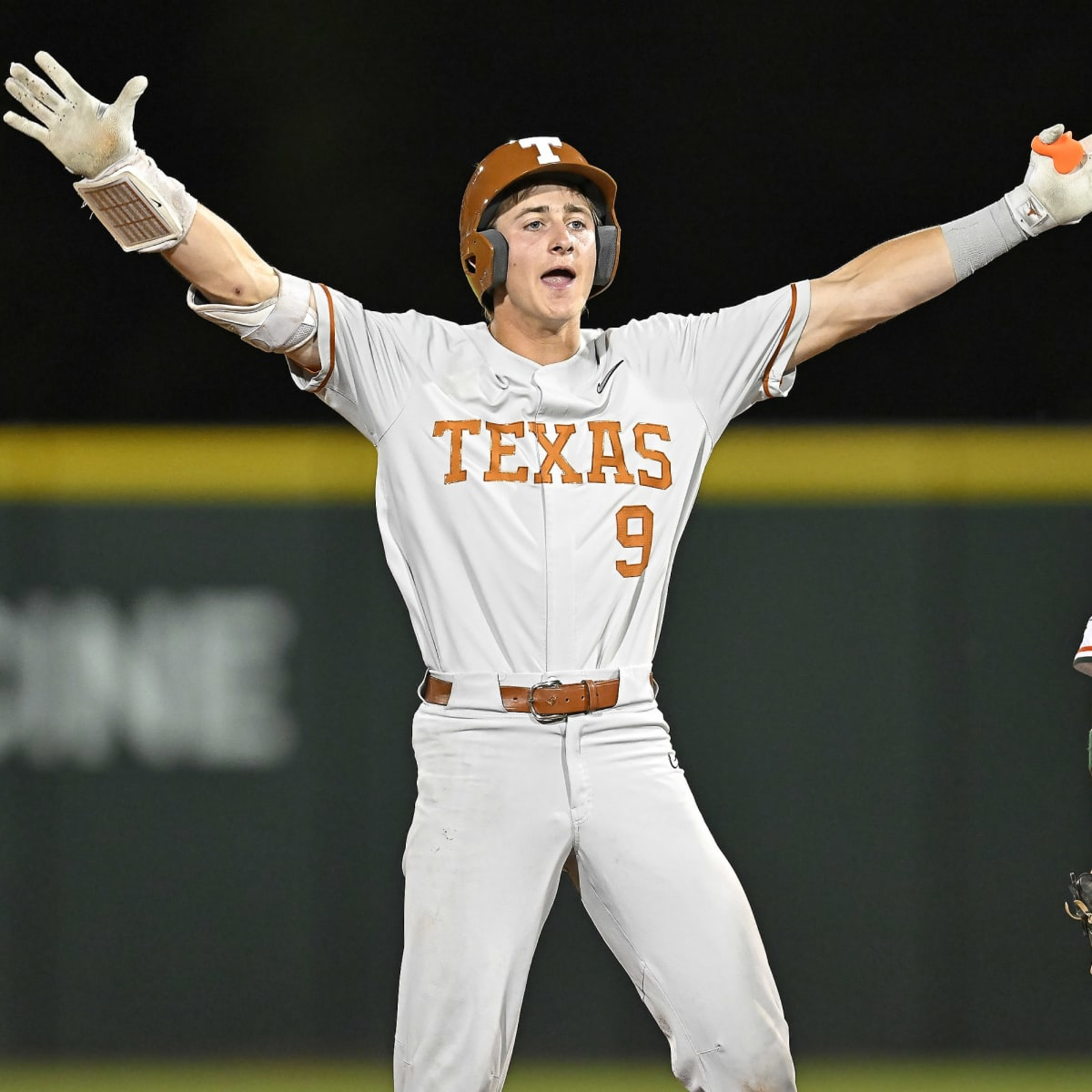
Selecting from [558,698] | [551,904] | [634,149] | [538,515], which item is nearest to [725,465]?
[634,149]

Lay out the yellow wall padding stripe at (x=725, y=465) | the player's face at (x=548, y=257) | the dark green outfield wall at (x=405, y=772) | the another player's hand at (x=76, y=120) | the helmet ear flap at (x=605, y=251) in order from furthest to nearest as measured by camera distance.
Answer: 1. the yellow wall padding stripe at (x=725, y=465)
2. the dark green outfield wall at (x=405, y=772)
3. the helmet ear flap at (x=605, y=251)
4. the player's face at (x=548, y=257)
5. the another player's hand at (x=76, y=120)

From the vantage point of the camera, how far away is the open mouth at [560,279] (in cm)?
320

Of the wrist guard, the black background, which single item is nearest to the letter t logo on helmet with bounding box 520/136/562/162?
the wrist guard

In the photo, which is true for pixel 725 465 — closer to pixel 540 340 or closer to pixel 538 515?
pixel 540 340

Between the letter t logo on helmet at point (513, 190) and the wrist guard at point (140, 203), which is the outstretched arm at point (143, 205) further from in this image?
the letter t logo on helmet at point (513, 190)

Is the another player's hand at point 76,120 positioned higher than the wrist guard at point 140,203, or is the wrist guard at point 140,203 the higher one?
the another player's hand at point 76,120

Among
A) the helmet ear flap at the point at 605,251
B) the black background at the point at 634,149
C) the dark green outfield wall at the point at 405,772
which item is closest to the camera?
the helmet ear flap at the point at 605,251

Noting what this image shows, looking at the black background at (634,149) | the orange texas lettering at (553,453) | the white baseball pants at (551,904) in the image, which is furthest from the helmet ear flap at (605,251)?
the black background at (634,149)

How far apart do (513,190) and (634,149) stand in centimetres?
303

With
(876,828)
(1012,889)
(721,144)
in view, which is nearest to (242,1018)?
(876,828)

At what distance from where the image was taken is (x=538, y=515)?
10.1 feet

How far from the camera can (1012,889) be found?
4855 mm

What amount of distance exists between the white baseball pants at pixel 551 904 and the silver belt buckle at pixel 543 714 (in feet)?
0.04

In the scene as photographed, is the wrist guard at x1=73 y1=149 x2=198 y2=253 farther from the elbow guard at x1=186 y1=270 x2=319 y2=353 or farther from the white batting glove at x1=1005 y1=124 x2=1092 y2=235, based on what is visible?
the white batting glove at x1=1005 y1=124 x2=1092 y2=235
